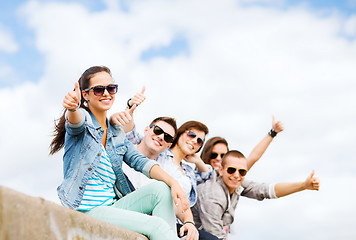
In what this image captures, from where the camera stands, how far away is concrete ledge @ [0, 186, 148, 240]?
7.56 feet

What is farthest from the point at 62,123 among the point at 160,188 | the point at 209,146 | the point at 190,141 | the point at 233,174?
the point at 209,146

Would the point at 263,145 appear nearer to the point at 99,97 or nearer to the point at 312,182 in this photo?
the point at 312,182

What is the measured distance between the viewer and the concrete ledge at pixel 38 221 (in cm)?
231

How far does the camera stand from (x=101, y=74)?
14.2ft

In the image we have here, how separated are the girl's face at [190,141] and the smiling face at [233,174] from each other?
51 centimetres

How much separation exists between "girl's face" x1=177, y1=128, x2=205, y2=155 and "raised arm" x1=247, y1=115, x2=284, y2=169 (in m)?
1.13

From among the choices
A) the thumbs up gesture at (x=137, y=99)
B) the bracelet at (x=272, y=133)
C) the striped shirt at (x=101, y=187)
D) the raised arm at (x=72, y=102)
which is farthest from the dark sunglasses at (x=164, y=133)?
the bracelet at (x=272, y=133)

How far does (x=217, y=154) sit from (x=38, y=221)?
531 cm

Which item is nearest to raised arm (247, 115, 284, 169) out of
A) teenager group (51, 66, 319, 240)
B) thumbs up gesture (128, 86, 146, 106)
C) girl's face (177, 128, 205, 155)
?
girl's face (177, 128, 205, 155)

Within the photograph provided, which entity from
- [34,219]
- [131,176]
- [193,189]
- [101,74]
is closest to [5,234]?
[34,219]

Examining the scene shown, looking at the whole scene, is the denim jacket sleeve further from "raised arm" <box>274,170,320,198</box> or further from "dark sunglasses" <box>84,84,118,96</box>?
"dark sunglasses" <box>84,84,118,96</box>

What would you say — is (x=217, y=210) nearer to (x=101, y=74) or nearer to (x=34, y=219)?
(x=101, y=74)

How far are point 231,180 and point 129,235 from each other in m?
3.41

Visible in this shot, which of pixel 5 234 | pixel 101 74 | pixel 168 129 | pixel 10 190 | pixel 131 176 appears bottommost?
pixel 5 234
